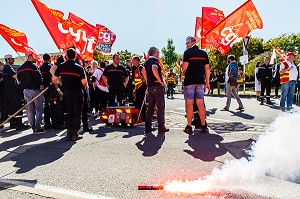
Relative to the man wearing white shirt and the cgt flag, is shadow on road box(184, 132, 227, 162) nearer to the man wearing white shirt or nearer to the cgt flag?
the cgt flag

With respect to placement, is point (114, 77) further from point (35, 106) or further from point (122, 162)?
point (122, 162)

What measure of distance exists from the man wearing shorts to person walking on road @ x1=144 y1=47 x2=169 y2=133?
2.16ft

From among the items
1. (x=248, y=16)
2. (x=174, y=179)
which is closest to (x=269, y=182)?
(x=174, y=179)

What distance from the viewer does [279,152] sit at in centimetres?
456

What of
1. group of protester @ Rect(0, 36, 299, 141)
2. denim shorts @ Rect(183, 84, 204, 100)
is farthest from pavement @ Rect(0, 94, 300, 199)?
denim shorts @ Rect(183, 84, 204, 100)

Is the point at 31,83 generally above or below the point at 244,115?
above

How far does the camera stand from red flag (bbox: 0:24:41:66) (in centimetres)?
1033

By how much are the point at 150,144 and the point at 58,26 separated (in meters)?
5.02

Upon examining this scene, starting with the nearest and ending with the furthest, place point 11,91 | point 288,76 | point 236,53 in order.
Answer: point 11,91 < point 288,76 < point 236,53

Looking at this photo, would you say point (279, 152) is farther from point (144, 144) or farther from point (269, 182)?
point (144, 144)

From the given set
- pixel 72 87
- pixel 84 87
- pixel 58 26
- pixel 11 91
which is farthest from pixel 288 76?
pixel 11 91

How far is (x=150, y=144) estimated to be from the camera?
6.47 metres

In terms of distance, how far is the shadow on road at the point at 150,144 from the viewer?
5.84 metres

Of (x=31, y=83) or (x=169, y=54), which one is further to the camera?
(x=169, y=54)
